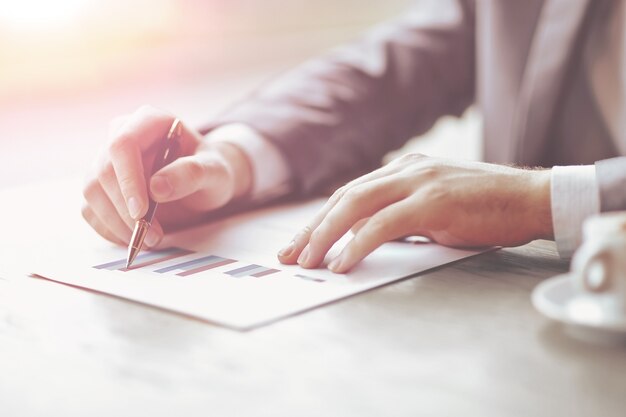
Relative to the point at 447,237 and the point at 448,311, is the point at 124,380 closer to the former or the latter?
the point at 448,311

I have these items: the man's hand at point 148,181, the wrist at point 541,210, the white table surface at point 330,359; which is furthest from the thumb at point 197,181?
the wrist at point 541,210

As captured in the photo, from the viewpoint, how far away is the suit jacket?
4.49ft

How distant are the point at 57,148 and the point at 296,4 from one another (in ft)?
5.12

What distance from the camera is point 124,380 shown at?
2.06 ft

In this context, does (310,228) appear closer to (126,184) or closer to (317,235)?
(317,235)

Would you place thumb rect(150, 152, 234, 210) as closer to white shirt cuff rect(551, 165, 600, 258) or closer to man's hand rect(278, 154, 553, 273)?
man's hand rect(278, 154, 553, 273)

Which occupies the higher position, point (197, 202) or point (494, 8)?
point (494, 8)

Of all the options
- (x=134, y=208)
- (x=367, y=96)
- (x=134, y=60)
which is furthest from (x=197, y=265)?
(x=134, y=60)

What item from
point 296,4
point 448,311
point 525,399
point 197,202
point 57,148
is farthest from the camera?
point 296,4

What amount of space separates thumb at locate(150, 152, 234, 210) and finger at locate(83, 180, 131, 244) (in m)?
0.06

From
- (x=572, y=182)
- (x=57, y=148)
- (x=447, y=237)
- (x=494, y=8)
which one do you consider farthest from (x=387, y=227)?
(x=57, y=148)

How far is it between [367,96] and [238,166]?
1.24ft

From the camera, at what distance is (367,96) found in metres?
1.55

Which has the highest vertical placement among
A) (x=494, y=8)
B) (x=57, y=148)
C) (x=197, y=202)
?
(x=494, y=8)
